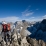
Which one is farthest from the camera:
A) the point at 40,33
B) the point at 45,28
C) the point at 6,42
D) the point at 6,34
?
the point at 45,28

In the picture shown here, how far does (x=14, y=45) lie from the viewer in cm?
2636

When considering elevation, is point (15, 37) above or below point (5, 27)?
below

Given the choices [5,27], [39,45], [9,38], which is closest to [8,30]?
[5,27]

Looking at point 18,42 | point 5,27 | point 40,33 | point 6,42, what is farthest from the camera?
point 40,33

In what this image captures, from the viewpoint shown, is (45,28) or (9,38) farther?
(45,28)

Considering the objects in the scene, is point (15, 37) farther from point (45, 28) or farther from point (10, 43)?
point (45, 28)

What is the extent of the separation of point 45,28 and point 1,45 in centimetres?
8335

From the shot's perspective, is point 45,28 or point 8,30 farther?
point 45,28

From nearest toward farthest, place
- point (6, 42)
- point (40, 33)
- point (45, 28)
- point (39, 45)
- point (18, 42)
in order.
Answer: point (6, 42) < point (18, 42) < point (39, 45) < point (40, 33) < point (45, 28)

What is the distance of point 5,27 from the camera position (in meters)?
22.6

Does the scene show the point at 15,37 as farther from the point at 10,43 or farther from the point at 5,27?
the point at 5,27

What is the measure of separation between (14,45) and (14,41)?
0.98m

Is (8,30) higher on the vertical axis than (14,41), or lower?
higher

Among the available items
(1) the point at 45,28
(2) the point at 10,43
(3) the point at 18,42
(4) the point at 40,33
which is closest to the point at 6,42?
(2) the point at 10,43
